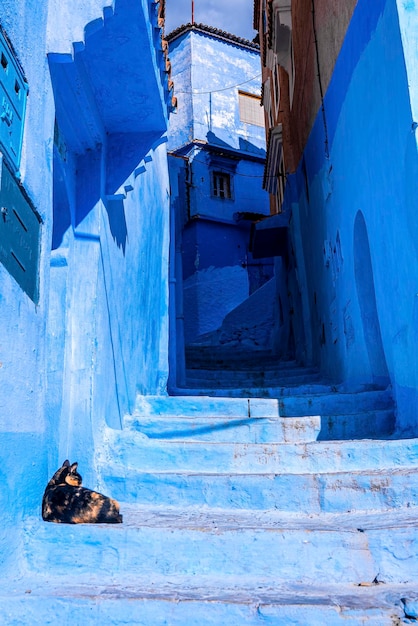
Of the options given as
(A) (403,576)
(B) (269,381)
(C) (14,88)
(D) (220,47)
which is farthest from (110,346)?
(D) (220,47)

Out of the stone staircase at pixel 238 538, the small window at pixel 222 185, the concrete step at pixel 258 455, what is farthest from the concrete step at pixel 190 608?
the small window at pixel 222 185

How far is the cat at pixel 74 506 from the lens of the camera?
113 inches

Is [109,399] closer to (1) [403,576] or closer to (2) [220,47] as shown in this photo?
(1) [403,576]

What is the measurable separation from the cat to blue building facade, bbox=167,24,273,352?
1765 cm

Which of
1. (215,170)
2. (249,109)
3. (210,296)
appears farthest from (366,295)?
(249,109)

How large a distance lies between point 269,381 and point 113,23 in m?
4.90

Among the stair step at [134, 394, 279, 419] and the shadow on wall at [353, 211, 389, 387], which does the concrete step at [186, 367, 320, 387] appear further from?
the stair step at [134, 394, 279, 419]

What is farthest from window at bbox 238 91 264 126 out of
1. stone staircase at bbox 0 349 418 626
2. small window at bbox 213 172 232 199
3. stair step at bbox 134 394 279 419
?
stone staircase at bbox 0 349 418 626

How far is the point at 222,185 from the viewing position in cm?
2258

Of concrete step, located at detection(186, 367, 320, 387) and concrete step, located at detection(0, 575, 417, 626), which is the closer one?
concrete step, located at detection(0, 575, 417, 626)

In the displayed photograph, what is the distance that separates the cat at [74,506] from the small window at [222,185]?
19.9 meters

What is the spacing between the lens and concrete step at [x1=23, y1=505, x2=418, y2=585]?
2.75 metres

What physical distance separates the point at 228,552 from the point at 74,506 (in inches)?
30.1

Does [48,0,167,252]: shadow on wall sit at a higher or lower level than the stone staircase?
higher
